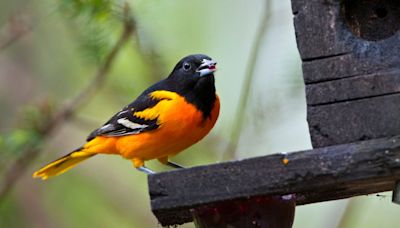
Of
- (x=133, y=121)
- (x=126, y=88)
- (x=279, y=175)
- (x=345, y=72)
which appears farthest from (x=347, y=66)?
(x=126, y=88)

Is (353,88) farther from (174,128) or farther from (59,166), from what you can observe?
(59,166)

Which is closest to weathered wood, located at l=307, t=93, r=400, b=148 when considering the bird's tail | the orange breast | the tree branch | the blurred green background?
the orange breast

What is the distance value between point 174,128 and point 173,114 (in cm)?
7

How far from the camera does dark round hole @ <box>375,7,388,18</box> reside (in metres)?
3.37

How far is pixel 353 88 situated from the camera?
319 centimetres

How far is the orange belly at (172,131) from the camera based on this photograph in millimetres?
4414

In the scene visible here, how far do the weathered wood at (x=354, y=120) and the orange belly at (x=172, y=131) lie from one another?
4.08 feet

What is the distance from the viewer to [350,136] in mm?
3166

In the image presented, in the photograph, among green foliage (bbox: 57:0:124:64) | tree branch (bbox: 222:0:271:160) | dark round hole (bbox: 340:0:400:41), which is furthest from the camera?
tree branch (bbox: 222:0:271:160)

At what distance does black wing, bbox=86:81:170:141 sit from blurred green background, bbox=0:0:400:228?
1.09 feet

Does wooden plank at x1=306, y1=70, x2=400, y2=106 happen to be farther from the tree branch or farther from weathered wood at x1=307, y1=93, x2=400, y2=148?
the tree branch

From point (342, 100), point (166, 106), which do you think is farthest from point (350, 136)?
point (166, 106)

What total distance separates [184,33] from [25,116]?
1.64 m

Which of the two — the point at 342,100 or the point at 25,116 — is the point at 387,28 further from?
the point at 25,116
